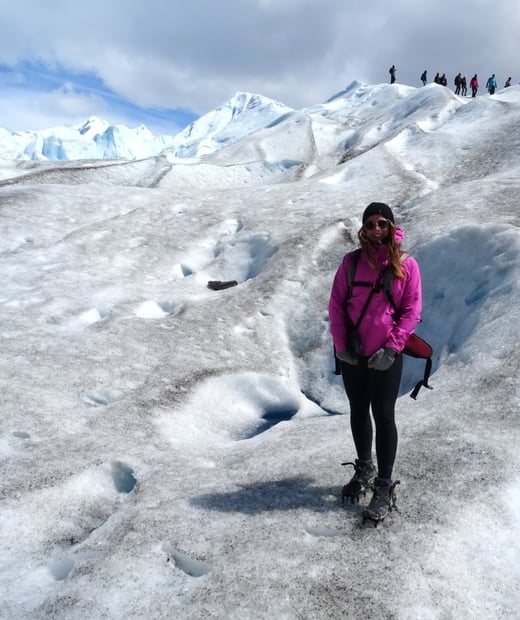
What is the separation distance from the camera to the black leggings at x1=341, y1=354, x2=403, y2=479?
423cm

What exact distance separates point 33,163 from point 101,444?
32.3m

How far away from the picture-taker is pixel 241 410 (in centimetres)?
873

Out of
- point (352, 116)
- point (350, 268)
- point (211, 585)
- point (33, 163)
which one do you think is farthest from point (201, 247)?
point (352, 116)

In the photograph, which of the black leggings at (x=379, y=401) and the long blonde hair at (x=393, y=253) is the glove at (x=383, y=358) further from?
the long blonde hair at (x=393, y=253)

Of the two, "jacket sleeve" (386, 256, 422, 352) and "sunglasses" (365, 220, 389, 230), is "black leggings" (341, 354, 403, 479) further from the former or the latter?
"sunglasses" (365, 220, 389, 230)

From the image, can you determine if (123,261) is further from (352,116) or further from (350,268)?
(352,116)

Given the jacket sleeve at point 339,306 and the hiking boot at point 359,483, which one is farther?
the hiking boot at point 359,483

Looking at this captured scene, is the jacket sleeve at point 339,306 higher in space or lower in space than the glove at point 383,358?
higher

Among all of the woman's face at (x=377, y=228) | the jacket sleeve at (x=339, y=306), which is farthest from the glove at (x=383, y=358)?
the woman's face at (x=377, y=228)

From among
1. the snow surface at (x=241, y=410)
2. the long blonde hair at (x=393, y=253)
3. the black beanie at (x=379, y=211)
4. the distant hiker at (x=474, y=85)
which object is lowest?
the snow surface at (x=241, y=410)

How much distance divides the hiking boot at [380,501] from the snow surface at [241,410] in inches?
6.3

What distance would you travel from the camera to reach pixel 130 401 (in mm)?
7758

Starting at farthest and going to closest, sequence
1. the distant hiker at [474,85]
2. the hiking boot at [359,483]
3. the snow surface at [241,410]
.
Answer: the distant hiker at [474,85]
the hiking boot at [359,483]
the snow surface at [241,410]

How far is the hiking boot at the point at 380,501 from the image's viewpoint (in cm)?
427
